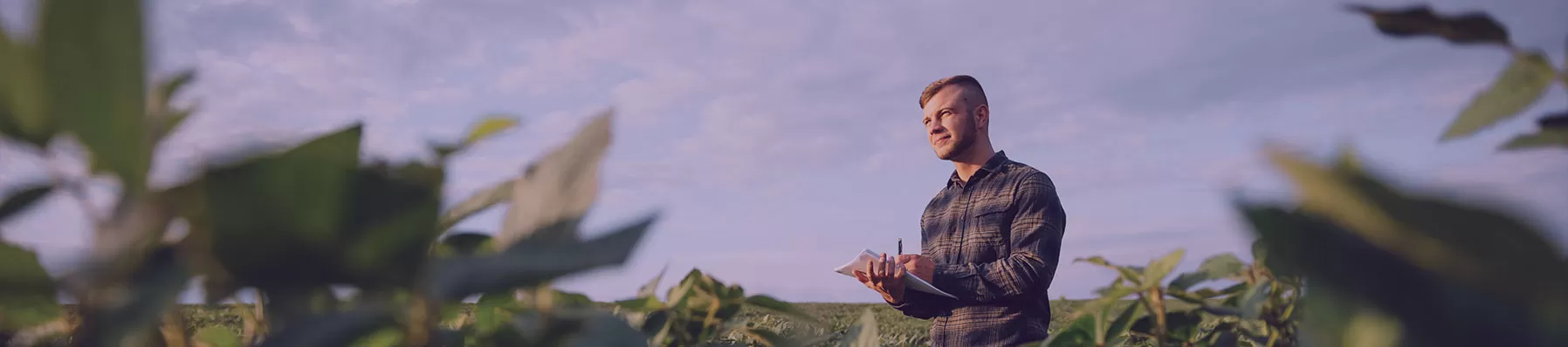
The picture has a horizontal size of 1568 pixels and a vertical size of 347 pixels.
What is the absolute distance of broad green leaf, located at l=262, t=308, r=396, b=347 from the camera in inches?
15.7

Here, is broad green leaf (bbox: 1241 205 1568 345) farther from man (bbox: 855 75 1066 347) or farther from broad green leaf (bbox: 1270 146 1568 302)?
man (bbox: 855 75 1066 347)

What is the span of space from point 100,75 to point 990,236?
11.7ft

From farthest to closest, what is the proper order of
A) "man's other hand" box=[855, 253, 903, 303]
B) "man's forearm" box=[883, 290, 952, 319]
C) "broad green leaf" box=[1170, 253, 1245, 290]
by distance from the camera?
"man's forearm" box=[883, 290, 952, 319]
"man's other hand" box=[855, 253, 903, 303]
"broad green leaf" box=[1170, 253, 1245, 290]

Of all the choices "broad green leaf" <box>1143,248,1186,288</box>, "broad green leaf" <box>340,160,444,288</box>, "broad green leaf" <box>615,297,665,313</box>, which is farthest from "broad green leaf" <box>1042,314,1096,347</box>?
"broad green leaf" <box>340,160,444,288</box>

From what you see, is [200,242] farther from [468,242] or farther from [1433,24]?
[1433,24]

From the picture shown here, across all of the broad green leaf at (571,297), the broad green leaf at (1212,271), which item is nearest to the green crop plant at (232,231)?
the broad green leaf at (571,297)

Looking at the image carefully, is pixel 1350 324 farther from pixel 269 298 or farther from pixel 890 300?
pixel 890 300

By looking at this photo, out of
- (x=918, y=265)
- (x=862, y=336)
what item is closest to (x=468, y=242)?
(x=862, y=336)

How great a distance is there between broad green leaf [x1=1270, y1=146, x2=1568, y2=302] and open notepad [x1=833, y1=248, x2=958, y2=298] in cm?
276

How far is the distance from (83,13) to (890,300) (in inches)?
122

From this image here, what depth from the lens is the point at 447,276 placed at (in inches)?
16.9

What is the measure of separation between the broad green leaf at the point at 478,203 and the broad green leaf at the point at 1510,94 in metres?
0.63

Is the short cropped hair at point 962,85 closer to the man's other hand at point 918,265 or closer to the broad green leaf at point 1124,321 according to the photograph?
the man's other hand at point 918,265

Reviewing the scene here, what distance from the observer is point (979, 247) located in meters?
3.73
